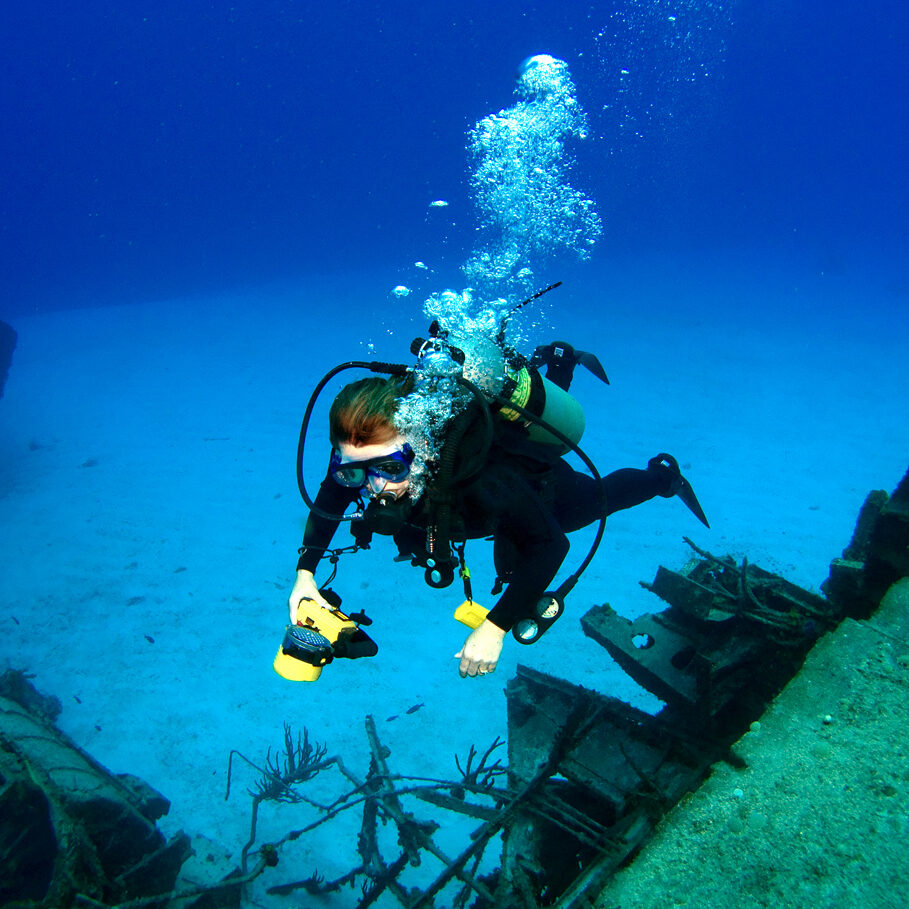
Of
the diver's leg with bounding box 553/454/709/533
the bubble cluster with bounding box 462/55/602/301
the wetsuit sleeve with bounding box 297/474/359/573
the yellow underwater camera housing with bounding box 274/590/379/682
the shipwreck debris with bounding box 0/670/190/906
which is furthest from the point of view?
the bubble cluster with bounding box 462/55/602/301

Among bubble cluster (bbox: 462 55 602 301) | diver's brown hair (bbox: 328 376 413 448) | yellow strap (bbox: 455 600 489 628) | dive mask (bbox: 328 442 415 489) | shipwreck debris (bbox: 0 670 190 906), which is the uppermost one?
bubble cluster (bbox: 462 55 602 301)

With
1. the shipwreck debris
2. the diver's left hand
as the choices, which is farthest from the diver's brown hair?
the shipwreck debris

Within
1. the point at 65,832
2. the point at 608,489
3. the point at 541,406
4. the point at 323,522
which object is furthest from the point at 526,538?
the point at 65,832

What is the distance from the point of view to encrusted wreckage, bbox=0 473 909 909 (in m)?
2.84

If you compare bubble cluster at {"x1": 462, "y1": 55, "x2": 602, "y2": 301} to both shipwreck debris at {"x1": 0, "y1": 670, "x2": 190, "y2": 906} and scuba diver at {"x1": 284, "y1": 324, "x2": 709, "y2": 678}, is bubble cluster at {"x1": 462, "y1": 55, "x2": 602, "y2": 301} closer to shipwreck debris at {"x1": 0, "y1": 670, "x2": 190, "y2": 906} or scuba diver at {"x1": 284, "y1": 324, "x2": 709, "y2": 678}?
scuba diver at {"x1": 284, "y1": 324, "x2": 709, "y2": 678}

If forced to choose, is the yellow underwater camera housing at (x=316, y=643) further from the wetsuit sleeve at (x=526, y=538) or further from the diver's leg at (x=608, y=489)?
the diver's leg at (x=608, y=489)

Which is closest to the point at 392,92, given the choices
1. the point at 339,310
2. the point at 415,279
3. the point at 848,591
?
the point at 415,279

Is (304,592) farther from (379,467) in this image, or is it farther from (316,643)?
(379,467)

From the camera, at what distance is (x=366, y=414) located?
8.12ft

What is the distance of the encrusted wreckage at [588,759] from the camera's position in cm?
284

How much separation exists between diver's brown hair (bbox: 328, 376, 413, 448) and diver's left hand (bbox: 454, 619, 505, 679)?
1104mm

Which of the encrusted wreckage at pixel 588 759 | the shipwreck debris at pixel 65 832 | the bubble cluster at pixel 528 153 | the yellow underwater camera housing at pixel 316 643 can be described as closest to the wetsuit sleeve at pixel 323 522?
the yellow underwater camera housing at pixel 316 643

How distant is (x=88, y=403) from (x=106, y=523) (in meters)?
12.1

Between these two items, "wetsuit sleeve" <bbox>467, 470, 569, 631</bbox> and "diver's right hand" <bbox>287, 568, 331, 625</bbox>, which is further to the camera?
"diver's right hand" <bbox>287, 568, 331, 625</bbox>
